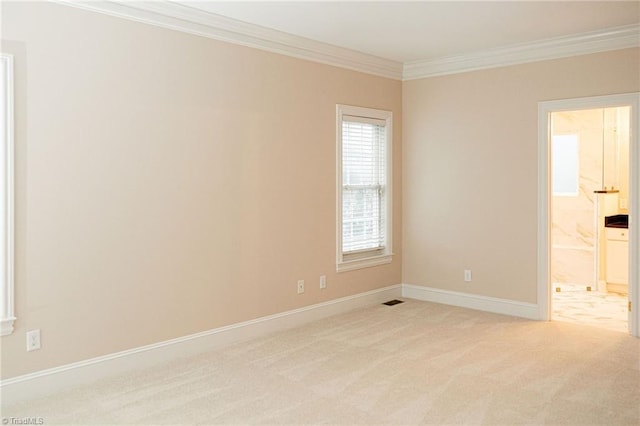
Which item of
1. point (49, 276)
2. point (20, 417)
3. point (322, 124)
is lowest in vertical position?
point (20, 417)

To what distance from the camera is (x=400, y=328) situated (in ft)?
16.9

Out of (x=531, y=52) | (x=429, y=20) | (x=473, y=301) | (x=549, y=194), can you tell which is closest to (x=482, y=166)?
(x=549, y=194)

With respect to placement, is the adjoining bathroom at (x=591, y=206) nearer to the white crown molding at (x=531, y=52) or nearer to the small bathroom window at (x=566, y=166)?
the small bathroom window at (x=566, y=166)

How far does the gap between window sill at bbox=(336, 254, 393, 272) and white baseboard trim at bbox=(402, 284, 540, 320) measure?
0.50 m

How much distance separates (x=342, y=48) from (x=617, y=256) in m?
4.24

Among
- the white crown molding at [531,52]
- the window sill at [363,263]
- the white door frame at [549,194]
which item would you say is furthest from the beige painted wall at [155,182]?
the white door frame at [549,194]

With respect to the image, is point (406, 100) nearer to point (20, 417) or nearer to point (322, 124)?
point (322, 124)

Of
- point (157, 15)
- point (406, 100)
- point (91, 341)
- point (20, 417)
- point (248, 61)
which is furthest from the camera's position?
point (406, 100)

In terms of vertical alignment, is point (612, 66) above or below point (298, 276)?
above

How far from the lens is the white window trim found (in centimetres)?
332

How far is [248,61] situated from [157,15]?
3.01 ft

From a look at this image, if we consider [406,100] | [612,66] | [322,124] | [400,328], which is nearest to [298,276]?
[400,328]

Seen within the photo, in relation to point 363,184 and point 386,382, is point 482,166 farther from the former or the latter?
point 386,382

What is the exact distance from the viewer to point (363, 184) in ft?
19.9
